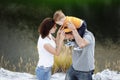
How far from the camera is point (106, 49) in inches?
368

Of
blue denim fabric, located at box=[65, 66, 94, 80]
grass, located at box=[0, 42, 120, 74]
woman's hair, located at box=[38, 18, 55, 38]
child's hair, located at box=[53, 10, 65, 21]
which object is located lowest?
blue denim fabric, located at box=[65, 66, 94, 80]

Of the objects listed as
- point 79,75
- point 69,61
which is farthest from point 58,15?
A: point 69,61

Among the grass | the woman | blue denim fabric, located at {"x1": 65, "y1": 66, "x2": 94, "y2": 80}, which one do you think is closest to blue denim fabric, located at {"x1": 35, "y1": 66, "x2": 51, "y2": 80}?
the woman

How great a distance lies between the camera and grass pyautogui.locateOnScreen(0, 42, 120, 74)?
6660mm

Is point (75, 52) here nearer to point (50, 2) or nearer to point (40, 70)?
point (40, 70)

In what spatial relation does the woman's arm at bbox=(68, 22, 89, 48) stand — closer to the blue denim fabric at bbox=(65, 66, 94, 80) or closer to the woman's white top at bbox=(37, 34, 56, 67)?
the blue denim fabric at bbox=(65, 66, 94, 80)

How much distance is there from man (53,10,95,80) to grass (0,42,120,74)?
2.46 meters

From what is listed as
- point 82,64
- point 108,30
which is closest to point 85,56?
point 82,64

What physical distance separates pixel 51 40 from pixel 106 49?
518cm

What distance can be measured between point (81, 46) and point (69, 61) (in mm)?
2873

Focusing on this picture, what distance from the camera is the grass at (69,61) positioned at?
6.66 meters

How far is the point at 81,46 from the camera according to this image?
12.8ft

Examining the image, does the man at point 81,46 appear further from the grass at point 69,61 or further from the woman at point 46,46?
the grass at point 69,61

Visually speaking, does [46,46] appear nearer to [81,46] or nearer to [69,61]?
[81,46]
